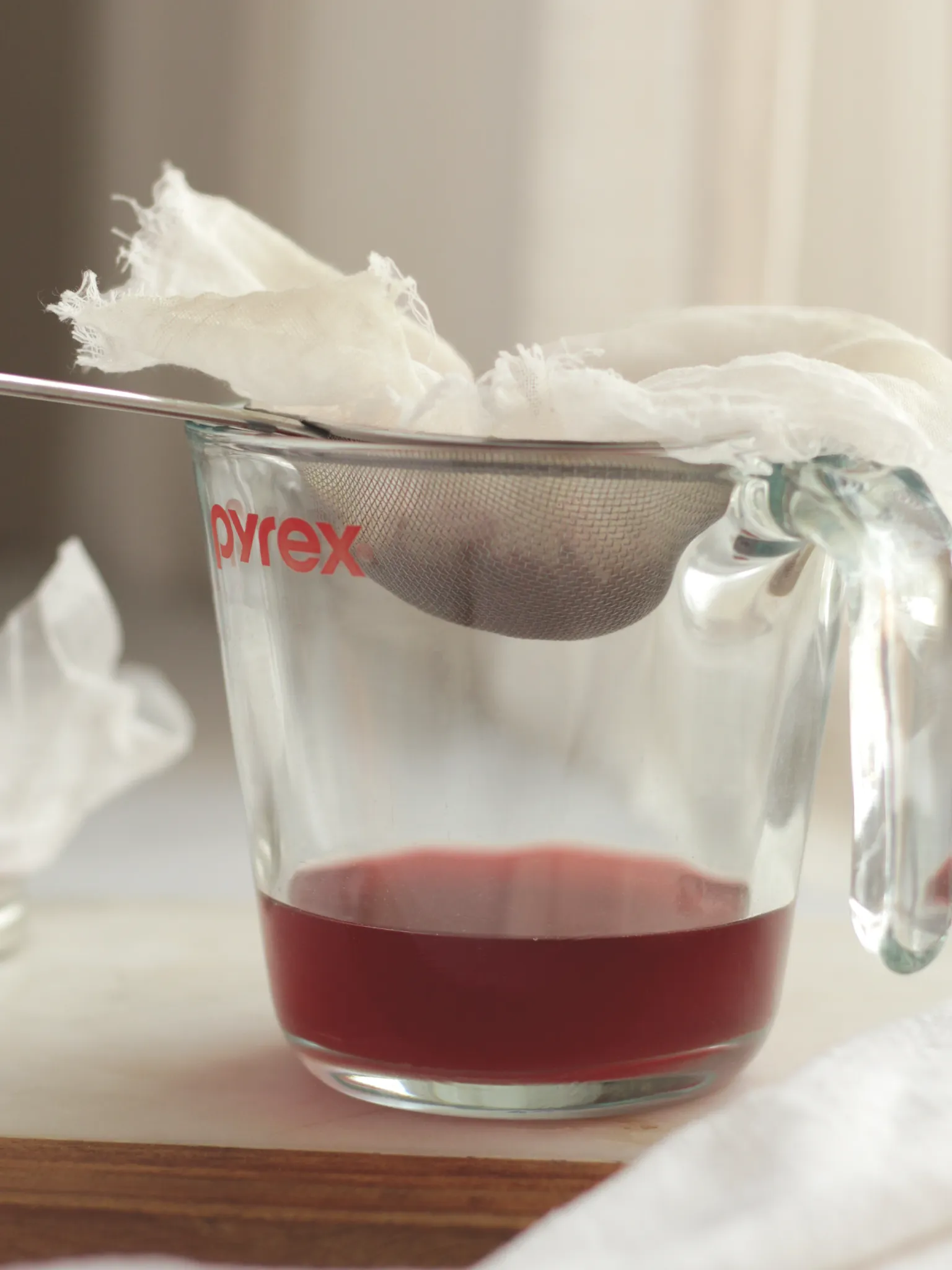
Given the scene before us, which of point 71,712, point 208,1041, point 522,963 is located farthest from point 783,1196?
point 71,712

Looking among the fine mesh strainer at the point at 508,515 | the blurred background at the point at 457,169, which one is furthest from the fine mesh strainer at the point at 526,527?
the blurred background at the point at 457,169

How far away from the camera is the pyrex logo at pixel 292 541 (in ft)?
1.10

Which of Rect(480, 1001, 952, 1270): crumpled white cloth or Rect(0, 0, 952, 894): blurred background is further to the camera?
Rect(0, 0, 952, 894): blurred background

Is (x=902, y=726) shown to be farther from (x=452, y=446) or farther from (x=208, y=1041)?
(x=208, y=1041)

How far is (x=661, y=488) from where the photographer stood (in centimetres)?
33

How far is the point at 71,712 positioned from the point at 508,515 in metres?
0.27

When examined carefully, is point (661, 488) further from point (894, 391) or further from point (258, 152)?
point (258, 152)

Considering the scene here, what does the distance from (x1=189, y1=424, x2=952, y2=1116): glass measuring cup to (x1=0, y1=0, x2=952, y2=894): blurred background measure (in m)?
0.53

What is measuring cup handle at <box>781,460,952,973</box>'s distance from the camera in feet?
0.97

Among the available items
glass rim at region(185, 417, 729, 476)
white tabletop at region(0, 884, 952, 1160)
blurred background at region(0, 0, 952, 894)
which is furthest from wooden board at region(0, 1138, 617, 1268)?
blurred background at region(0, 0, 952, 894)

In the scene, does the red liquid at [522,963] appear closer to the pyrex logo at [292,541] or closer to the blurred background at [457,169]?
the pyrex logo at [292,541]

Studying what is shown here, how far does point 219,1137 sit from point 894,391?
22cm

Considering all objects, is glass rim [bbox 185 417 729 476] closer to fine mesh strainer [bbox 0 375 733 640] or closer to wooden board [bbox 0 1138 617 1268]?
fine mesh strainer [bbox 0 375 733 640]

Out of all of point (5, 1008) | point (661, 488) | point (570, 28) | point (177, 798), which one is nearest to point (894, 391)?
point (661, 488)
